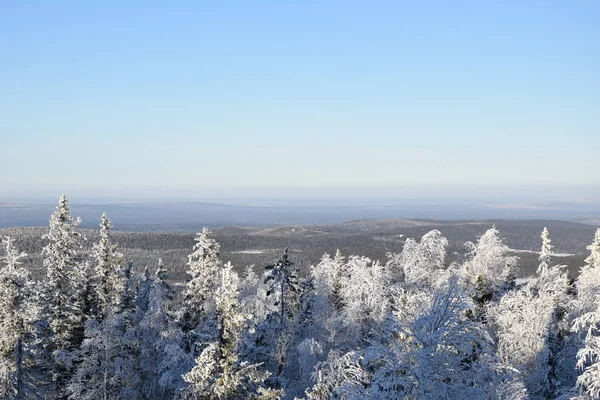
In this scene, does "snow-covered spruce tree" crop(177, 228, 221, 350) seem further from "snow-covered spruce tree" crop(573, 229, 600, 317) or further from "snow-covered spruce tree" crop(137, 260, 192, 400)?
"snow-covered spruce tree" crop(573, 229, 600, 317)

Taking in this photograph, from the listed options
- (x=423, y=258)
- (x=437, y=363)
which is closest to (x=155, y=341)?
(x=437, y=363)

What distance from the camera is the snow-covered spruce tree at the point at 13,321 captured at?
86.4 feet

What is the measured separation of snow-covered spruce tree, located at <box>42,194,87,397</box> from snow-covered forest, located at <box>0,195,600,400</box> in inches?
3.1

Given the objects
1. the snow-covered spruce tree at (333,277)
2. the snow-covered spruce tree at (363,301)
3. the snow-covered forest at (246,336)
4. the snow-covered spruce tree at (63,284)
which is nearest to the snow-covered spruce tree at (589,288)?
the snow-covered forest at (246,336)

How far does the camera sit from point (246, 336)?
96.4 feet

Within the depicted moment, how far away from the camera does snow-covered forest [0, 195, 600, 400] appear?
537 inches

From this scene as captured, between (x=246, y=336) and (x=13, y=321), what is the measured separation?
42.6 ft

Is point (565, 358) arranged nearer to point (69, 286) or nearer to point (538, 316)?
point (538, 316)

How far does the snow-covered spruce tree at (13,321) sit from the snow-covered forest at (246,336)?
70 mm

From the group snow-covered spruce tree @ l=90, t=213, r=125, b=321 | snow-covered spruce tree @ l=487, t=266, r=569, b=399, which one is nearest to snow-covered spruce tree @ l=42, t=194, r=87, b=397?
snow-covered spruce tree @ l=90, t=213, r=125, b=321

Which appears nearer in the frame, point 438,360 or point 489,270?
point 438,360

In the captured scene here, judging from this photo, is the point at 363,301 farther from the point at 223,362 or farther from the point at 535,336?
the point at 223,362

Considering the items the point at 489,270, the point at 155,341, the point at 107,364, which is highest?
the point at 489,270

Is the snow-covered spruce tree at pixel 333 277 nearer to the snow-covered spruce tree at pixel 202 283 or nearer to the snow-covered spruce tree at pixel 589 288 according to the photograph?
the snow-covered spruce tree at pixel 202 283
